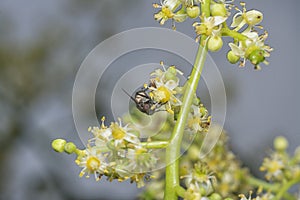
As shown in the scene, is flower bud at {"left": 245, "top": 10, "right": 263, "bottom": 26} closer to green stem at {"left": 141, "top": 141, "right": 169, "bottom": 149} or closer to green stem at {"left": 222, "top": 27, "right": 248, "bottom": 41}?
green stem at {"left": 222, "top": 27, "right": 248, "bottom": 41}

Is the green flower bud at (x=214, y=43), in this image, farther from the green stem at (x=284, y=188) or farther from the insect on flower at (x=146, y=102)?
the green stem at (x=284, y=188)

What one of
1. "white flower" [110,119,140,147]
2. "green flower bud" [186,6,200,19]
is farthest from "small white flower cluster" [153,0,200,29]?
"white flower" [110,119,140,147]

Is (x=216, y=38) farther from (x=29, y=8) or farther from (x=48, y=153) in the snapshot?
(x=29, y=8)

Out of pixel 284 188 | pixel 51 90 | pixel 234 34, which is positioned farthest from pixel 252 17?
pixel 51 90

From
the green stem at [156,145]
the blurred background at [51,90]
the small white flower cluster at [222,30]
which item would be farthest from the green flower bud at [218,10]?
the blurred background at [51,90]

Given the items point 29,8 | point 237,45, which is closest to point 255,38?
point 237,45

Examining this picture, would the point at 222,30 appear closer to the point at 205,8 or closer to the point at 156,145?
the point at 205,8
